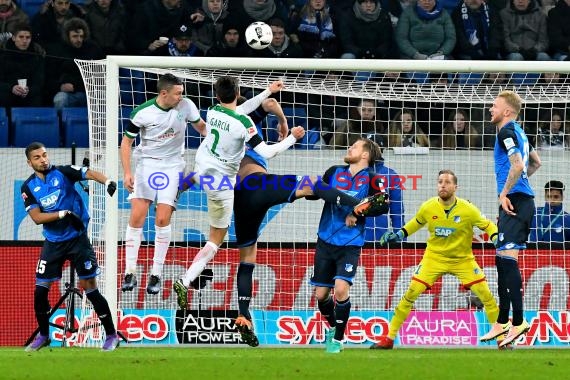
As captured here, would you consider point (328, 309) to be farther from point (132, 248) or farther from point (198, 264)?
point (132, 248)

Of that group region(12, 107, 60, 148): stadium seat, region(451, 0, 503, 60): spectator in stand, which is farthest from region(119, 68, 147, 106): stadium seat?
region(451, 0, 503, 60): spectator in stand

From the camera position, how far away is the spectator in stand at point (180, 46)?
18672mm

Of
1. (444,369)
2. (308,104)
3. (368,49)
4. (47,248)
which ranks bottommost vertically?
(444,369)

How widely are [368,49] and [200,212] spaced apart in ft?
14.7

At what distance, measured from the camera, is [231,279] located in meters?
16.3

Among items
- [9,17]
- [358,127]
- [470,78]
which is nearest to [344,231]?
[358,127]

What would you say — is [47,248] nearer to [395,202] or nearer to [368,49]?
[395,202]

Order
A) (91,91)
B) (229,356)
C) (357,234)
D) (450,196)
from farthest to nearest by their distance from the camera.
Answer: (91,91) < (450,196) < (357,234) < (229,356)

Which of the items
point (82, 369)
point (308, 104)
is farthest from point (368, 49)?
point (82, 369)

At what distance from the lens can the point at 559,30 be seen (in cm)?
2005

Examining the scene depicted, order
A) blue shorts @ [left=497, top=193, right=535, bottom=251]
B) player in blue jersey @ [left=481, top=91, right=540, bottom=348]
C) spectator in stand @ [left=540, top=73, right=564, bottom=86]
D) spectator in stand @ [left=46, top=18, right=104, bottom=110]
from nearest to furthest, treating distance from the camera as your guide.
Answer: player in blue jersey @ [left=481, top=91, right=540, bottom=348] → blue shorts @ [left=497, top=193, right=535, bottom=251] → spectator in stand @ [left=540, top=73, right=564, bottom=86] → spectator in stand @ [left=46, top=18, right=104, bottom=110]

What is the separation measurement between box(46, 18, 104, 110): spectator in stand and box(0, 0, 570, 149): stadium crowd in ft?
0.05

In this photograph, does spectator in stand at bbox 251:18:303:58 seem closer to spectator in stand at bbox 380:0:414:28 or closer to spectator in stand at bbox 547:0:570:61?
spectator in stand at bbox 380:0:414:28

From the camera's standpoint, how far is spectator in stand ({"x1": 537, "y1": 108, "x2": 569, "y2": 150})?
653 inches
